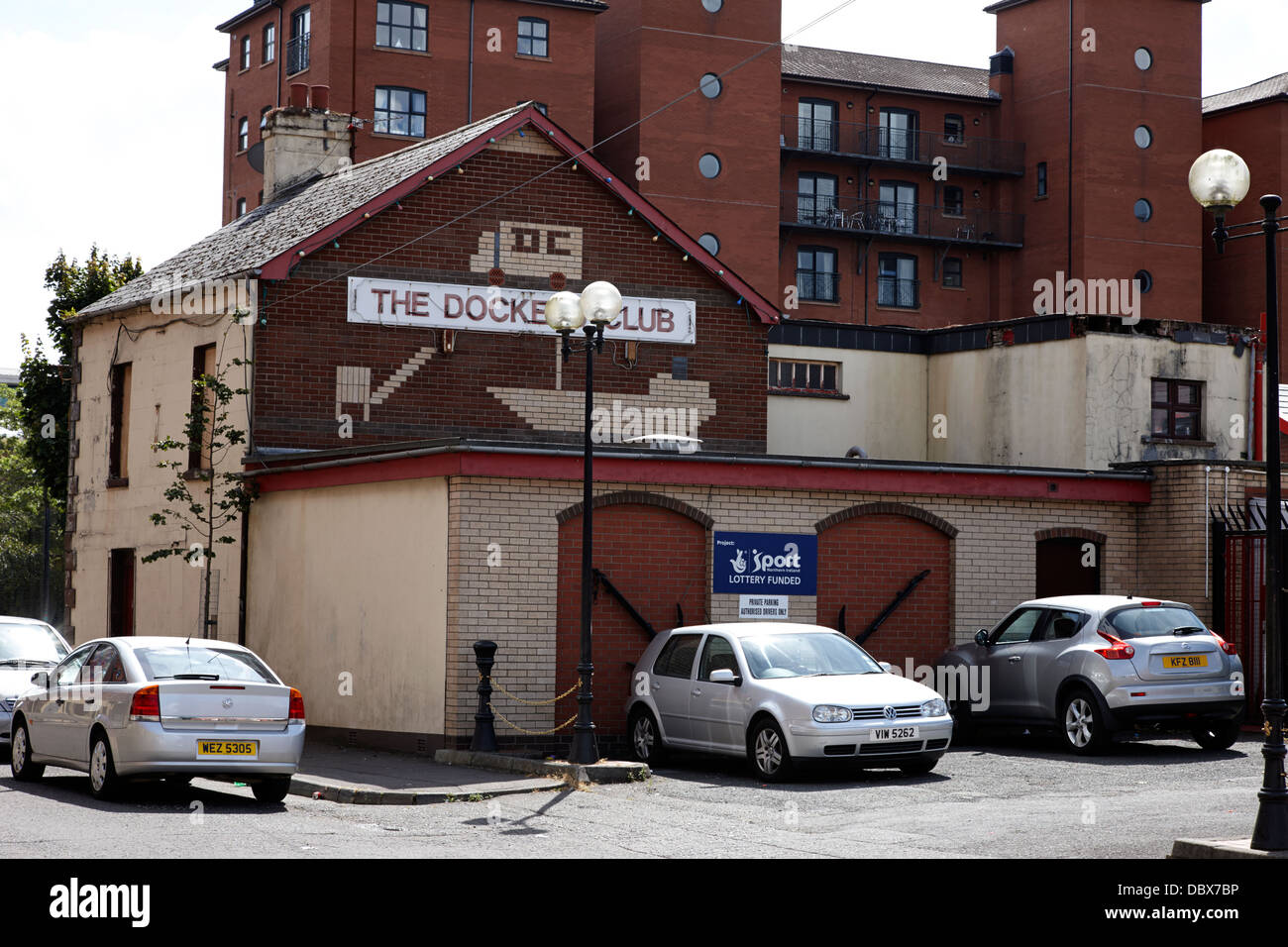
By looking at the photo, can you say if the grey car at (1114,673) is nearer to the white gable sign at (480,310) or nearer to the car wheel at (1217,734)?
the car wheel at (1217,734)

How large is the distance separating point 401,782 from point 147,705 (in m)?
2.81

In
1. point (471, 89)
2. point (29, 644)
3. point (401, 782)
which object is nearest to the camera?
point (401, 782)

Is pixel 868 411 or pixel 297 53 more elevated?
pixel 297 53

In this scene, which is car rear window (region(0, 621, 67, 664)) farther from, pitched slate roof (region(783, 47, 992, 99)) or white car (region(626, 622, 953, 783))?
pitched slate roof (region(783, 47, 992, 99))

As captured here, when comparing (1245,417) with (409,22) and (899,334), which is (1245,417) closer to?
(899,334)

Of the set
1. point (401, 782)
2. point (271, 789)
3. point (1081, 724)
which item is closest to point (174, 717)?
point (271, 789)

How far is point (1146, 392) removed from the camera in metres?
28.6

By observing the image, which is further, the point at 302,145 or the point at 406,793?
the point at 302,145

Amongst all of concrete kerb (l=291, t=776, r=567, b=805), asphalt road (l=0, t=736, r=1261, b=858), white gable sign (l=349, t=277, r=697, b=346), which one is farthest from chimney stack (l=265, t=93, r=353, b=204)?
concrete kerb (l=291, t=776, r=567, b=805)

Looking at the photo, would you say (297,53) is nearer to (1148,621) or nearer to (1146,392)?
(1146,392)

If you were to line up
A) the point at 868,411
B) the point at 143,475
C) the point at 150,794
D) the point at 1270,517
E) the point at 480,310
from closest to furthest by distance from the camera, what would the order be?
the point at 1270,517, the point at 150,794, the point at 480,310, the point at 143,475, the point at 868,411
